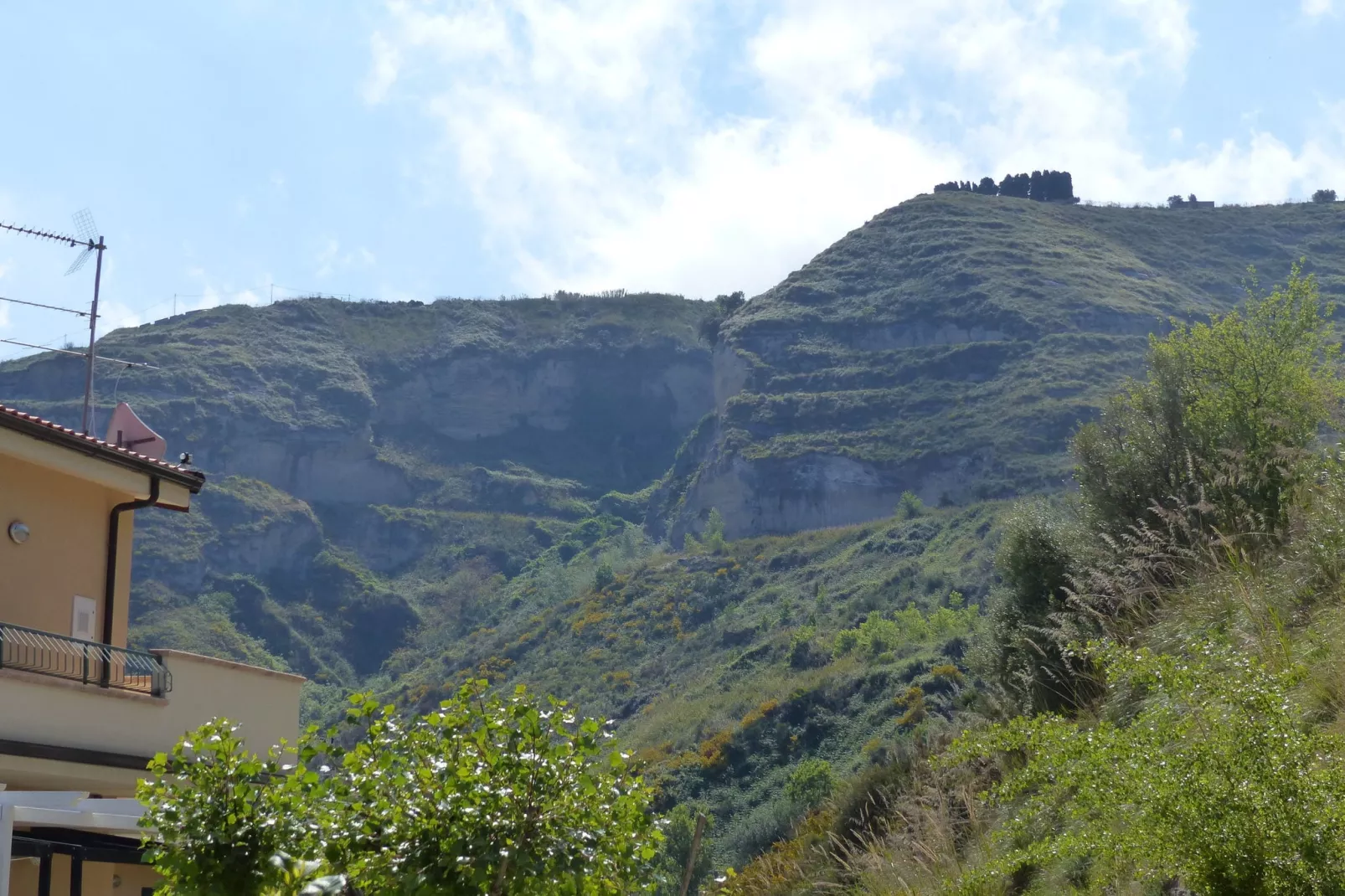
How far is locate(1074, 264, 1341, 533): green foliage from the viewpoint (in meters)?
11.4

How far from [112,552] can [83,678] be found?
2255 millimetres

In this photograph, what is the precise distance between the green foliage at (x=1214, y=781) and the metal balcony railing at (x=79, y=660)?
19.5 feet

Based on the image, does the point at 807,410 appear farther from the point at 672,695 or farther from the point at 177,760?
the point at 177,760

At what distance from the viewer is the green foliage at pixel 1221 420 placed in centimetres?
1135

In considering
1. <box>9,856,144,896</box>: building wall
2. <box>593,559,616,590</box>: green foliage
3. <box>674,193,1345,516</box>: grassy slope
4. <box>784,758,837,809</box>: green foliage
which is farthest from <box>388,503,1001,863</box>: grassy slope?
<box>9,856,144,896</box>: building wall

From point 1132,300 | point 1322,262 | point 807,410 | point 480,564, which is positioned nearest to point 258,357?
point 480,564

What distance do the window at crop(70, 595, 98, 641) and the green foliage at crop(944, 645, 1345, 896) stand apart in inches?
284

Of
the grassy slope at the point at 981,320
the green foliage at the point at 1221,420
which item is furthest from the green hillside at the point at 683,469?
the green foliage at the point at 1221,420

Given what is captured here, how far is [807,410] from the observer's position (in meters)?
83.1

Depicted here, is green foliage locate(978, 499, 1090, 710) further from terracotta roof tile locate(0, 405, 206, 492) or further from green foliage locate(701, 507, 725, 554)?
green foliage locate(701, 507, 725, 554)

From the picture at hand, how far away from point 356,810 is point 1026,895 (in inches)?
201

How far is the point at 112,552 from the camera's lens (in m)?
10.9

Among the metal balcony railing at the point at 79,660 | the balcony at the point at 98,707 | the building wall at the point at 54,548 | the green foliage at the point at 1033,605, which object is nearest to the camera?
the balcony at the point at 98,707

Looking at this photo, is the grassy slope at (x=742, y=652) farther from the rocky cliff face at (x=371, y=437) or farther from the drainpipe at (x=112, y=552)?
the drainpipe at (x=112, y=552)
